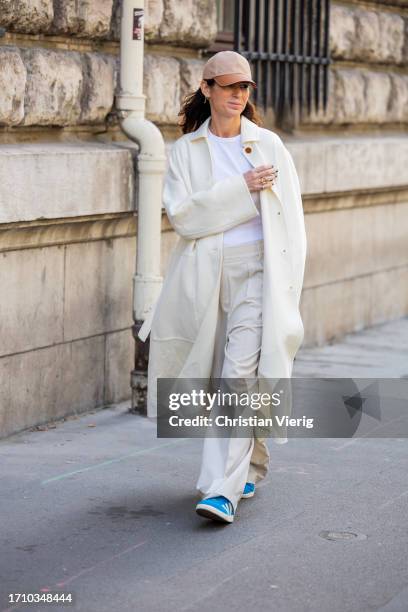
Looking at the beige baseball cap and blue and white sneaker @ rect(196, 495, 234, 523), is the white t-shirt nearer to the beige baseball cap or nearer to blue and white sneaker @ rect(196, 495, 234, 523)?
the beige baseball cap

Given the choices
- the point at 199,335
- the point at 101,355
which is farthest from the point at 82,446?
the point at 199,335

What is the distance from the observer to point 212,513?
5.51m

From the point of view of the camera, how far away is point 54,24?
736 centimetres

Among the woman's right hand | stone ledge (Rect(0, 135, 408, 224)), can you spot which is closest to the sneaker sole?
the woman's right hand

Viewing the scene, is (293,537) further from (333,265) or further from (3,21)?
(333,265)

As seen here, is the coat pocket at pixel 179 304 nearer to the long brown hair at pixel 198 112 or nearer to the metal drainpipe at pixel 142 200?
the long brown hair at pixel 198 112

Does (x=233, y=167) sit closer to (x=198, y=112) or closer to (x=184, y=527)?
(x=198, y=112)

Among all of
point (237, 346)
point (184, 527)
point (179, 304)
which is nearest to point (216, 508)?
point (184, 527)

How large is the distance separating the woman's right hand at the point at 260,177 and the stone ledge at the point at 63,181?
1.58 metres

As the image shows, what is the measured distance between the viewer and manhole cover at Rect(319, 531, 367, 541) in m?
5.48

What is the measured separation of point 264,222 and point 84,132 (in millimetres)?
2421

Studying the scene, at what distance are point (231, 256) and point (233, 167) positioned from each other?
35cm

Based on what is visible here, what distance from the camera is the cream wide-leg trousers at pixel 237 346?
18.4 feet

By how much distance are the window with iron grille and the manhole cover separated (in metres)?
4.44
